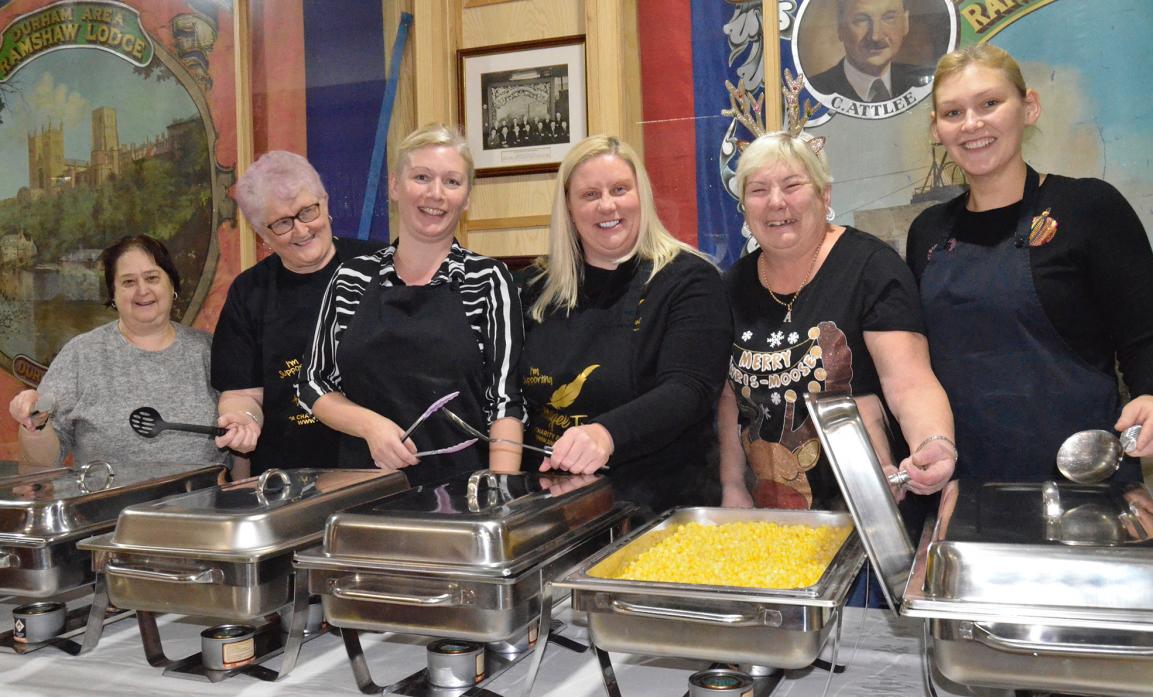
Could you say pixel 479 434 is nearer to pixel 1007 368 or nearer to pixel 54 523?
pixel 54 523

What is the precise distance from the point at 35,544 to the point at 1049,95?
8.96ft

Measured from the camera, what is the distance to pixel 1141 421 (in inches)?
64.6

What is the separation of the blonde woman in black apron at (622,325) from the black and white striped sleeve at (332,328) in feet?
1.25

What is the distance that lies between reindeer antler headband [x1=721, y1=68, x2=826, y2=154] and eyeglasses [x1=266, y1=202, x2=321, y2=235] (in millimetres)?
1371

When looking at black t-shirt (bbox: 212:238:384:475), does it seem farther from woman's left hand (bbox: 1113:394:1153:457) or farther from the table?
woman's left hand (bbox: 1113:394:1153:457)

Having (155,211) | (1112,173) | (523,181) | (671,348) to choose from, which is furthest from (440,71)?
(1112,173)

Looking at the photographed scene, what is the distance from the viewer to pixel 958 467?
1.97 metres

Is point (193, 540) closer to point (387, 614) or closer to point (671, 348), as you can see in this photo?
point (387, 614)

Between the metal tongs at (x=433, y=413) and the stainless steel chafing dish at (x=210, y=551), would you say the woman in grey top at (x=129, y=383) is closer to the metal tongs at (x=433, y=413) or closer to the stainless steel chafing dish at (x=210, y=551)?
the metal tongs at (x=433, y=413)

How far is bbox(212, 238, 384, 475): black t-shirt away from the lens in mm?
2402

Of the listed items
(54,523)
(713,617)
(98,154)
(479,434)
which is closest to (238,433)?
(54,523)

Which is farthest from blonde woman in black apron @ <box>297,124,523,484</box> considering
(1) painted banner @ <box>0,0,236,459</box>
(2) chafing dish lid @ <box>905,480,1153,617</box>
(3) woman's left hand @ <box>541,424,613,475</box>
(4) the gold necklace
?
(1) painted banner @ <box>0,0,236,459</box>

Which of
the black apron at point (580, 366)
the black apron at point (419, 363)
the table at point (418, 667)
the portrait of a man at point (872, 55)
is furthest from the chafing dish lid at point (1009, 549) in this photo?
the portrait of a man at point (872, 55)

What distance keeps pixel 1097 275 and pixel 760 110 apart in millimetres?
1419
